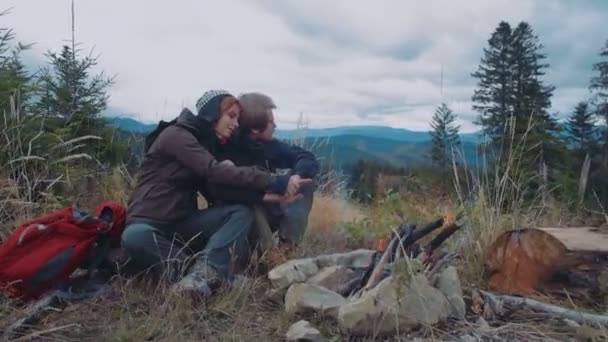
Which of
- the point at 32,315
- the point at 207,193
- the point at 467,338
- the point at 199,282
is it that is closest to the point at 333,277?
the point at 199,282

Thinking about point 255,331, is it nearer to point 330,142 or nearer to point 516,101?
point 330,142

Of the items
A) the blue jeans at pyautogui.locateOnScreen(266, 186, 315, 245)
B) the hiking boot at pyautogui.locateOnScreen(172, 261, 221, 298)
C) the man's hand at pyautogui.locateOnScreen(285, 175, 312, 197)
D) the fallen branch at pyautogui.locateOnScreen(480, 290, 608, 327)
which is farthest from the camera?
the blue jeans at pyautogui.locateOnScreen(266, 186, 315, 245)

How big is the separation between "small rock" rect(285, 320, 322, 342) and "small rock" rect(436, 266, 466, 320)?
0.71 m

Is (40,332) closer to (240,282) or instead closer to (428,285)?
(240,282)

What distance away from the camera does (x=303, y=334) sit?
250 cm

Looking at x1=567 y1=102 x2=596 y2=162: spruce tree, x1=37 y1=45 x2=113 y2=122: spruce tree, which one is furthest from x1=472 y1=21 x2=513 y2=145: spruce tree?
x1=37 y1=45 x2=113 y2=122: spruce tree

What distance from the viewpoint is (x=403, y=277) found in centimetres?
255

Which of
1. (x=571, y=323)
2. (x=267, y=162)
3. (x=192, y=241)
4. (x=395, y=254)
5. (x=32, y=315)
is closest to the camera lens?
(x=571, y=323)

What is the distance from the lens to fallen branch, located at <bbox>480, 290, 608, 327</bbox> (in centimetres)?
260

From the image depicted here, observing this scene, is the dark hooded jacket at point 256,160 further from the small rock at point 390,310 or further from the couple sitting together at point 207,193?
the small rock at point 390,310

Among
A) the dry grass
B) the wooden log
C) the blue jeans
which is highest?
the wooden log

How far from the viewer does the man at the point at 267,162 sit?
3.42 metres

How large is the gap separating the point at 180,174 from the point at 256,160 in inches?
24.5

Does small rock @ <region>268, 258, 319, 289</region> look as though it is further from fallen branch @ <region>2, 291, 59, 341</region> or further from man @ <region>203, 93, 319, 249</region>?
fallen branch @ <region>2, 291, 59, 341</region>
